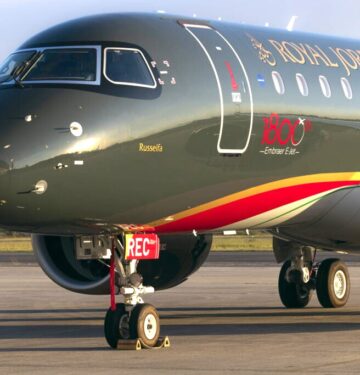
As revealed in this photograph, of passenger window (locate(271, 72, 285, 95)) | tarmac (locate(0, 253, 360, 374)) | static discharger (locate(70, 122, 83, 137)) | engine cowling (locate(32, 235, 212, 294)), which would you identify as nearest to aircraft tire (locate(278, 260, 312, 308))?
tarmac (locate(0, 253, 360, 374))

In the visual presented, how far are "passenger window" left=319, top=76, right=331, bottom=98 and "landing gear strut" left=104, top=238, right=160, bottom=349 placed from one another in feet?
14.0

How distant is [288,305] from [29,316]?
5064mm

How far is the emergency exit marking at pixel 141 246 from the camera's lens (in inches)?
731

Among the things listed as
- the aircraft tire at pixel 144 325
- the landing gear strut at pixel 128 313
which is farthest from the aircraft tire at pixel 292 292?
the aircraft tire at pixel 144 325

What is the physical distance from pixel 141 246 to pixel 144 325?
1126 mm

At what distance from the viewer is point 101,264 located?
880 inches

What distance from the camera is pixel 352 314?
25094mm

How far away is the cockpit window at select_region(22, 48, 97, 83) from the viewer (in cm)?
1780

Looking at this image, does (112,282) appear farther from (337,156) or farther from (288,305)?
(288,305)

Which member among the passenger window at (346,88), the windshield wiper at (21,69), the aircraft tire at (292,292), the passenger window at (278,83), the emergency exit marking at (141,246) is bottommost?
the aircraft tire at (292,292)

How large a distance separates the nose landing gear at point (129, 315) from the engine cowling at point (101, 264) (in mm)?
Result: 2820

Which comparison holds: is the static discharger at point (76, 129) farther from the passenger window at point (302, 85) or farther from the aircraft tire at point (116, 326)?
the passenger window at point (302, 85)

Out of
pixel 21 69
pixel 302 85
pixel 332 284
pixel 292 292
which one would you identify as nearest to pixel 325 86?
pixel 302 85

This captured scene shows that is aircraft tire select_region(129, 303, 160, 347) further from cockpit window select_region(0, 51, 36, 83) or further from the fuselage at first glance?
cockpit window select_region(0, 51, 36, 83)
